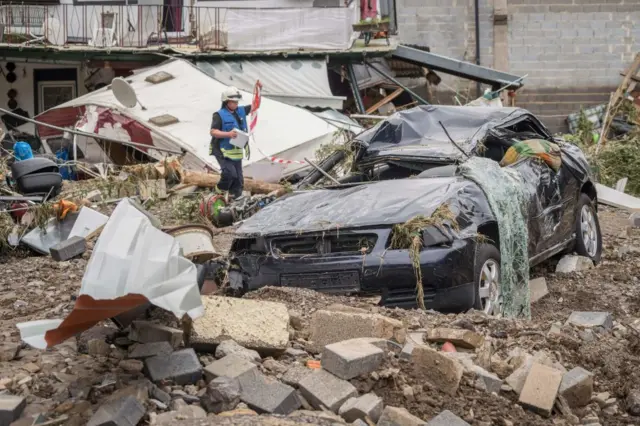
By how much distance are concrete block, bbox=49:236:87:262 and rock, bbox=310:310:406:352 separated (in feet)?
13.4

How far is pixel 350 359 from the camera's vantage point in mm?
5000

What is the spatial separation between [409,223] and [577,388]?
1884 mm

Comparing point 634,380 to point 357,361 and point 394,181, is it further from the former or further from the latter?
point 394,181

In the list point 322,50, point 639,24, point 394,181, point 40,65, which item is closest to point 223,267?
point 394,181

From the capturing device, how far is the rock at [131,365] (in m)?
4.91

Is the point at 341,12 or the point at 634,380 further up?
the point at 341,12

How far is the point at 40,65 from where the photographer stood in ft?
73.6

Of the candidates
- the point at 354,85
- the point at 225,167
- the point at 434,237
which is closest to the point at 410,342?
the point at 434,237

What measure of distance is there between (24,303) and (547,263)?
4.88 meters

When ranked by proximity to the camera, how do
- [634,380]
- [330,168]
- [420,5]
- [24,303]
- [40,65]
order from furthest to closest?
[420,5] → [40,65] → [330,168] → [24,303] → [634,380]

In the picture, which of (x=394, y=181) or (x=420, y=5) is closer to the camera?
(x=394, y=181)

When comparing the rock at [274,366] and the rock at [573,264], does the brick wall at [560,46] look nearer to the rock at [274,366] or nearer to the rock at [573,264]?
the rock at [573,264]

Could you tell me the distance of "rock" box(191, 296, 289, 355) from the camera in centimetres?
542

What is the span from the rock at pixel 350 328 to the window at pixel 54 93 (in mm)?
18292
